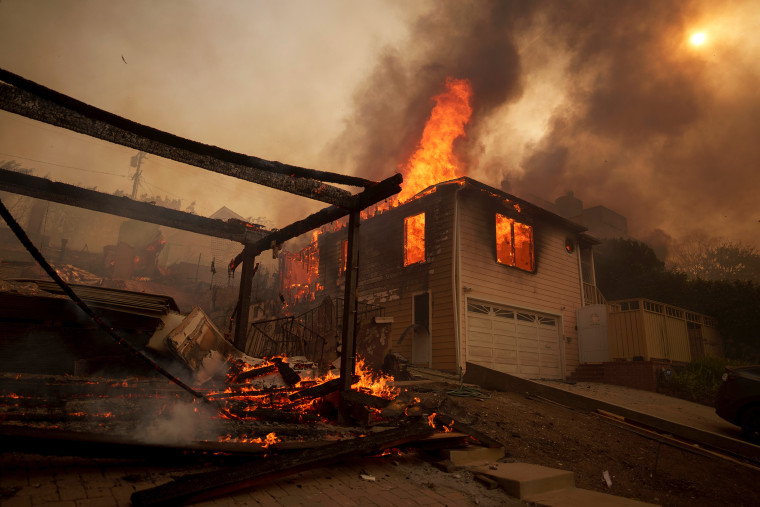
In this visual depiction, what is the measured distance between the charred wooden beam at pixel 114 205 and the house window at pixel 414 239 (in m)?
8.04

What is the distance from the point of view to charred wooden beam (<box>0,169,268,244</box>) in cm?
570

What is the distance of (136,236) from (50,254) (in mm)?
6495

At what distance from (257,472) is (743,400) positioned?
924 centimetres

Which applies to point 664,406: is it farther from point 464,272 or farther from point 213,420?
point 213,420

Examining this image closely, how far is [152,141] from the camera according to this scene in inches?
162

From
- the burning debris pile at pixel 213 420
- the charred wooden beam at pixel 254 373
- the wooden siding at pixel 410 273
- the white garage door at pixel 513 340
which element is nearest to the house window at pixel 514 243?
the white garage door at pixel 513 340

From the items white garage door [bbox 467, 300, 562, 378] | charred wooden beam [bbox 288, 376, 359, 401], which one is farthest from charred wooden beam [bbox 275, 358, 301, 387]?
white garage door [bbox 467, 300, 562, 378]

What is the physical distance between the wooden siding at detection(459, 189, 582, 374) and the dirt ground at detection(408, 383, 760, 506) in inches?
223

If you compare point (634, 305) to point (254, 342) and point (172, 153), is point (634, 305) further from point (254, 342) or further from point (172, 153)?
point (172, 153)

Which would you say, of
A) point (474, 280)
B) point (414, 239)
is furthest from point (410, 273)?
point (474, 280)

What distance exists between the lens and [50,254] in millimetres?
34656

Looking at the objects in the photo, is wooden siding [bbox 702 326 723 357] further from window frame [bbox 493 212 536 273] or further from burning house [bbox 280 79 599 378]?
window frame [bbox 493 212 536 273]

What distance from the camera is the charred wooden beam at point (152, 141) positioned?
11.7ft

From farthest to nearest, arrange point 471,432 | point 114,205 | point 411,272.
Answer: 1. point 411,272
2. point 114,205
3. point 471,432
